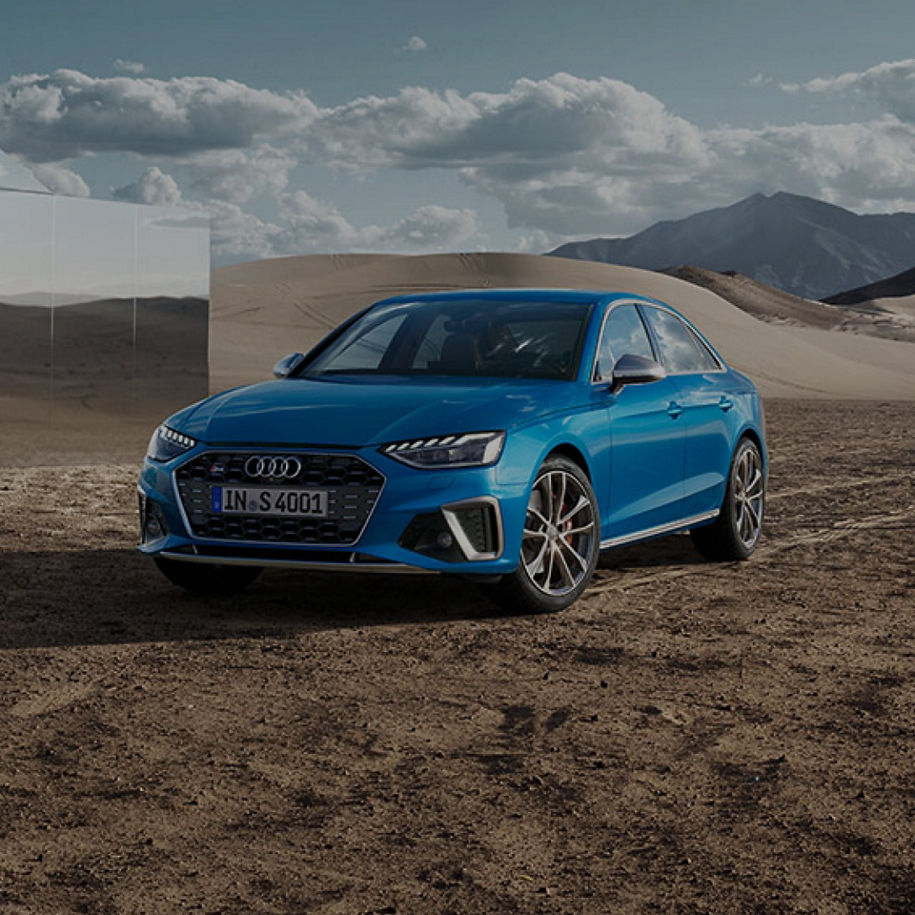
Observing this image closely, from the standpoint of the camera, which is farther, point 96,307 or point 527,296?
point 96,307

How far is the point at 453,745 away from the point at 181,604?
9.78ft

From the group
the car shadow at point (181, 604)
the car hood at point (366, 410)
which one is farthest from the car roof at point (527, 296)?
the car shadow at point (181, 604)

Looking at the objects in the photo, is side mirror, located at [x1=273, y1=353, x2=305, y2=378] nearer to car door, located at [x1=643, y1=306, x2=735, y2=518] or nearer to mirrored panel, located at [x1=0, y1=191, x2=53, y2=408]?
car door, located at [x1=643, y1=306, x2=735, y2=518]

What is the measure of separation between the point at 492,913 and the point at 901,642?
3987mm

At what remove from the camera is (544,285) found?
247 ft

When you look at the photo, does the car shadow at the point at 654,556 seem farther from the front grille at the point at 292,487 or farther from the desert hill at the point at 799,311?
the desert hill at the point at 799,311

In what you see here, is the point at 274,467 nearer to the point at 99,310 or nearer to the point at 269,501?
the point at 269,501

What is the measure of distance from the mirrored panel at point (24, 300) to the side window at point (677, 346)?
24.5 feet

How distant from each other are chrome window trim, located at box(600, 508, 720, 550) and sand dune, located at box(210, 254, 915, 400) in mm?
30663

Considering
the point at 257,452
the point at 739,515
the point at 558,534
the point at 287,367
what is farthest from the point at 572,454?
the point at 739,515

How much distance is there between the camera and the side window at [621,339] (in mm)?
8320

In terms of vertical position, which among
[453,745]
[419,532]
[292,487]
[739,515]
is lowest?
[453,745]

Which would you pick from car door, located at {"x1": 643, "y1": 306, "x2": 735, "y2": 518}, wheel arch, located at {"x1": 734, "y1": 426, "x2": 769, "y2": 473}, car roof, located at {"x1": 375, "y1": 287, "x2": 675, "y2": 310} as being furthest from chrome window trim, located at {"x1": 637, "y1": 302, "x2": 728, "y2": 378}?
wheel arch, located at {"x1": 734, "y1": 426, "x2": 769, "y2": 473}

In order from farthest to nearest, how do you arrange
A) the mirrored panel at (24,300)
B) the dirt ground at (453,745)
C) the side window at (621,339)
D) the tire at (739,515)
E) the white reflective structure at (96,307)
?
the white reflective structure at (96,307)
the mirrored panel at (24,300)
the tire at (739,515)
the side window at (621,339)
the dirt ground at (453,745)
